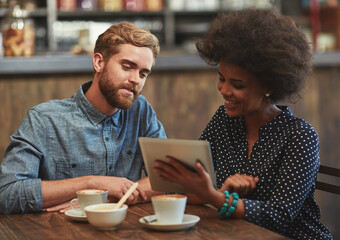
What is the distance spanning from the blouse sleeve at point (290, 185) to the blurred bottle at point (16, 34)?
183 centimetres

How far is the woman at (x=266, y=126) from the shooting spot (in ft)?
5.22

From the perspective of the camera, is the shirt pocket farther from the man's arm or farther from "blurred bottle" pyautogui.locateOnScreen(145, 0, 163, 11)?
"blurred bottle" pyautogui.locateOnScreen(145, 0, 163, 11)

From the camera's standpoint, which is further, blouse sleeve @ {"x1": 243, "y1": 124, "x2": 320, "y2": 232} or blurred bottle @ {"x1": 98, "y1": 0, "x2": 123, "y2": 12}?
blurred bottle @ {"x1": 98, "y1": 0, "x2": 123, "y2": 12}

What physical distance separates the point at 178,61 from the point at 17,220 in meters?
1.72

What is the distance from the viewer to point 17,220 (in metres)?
1.62

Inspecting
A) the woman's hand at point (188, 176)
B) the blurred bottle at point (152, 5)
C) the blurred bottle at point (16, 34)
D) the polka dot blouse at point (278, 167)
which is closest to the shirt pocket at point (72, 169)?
the polka dot blouse at point (278, 167)

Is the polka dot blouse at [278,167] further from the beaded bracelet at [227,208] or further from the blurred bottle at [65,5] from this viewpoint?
the blurred bottle at [65,5]

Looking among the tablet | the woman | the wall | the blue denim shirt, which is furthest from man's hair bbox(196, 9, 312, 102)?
the wall

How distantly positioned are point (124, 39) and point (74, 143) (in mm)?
415

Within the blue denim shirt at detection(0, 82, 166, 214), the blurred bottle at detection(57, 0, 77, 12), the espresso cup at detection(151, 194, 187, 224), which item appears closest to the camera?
the espresso cup at detection(151, 194, 187, 224)

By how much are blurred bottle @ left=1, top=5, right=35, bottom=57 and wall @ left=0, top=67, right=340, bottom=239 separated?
8.6 inches

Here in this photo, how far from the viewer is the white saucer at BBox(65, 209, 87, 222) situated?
1.49 meters

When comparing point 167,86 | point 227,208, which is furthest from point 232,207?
point 167,86

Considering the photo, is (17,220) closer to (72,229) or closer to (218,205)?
(72,229)
